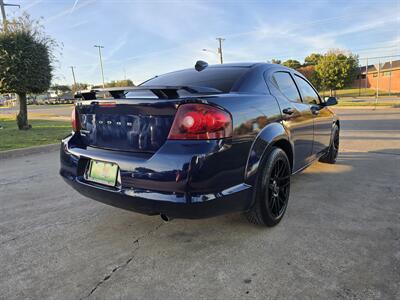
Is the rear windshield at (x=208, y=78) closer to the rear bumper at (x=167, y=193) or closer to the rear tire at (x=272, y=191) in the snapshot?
the rear tire at (x=272, y=191)

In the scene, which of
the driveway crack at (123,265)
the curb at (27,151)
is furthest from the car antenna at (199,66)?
the curb at (27,151)

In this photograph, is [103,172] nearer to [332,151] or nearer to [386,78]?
[332,151]

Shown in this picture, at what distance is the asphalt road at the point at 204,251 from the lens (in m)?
2.00

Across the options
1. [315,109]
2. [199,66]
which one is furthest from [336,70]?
[199,66]

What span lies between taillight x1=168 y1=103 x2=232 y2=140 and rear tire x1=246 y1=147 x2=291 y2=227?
677mm

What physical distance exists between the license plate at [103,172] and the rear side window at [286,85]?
1886mm

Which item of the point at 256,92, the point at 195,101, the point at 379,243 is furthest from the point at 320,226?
the point at 195,101

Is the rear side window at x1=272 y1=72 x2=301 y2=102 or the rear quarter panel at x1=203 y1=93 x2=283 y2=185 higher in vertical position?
the rear side window at x1=272 y1=72 x2=301 y2=102

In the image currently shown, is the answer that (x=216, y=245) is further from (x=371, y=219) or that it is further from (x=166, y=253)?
(x=371, y=219)

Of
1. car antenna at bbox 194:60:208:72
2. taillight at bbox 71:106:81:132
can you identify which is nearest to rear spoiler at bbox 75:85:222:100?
taillight at bbox 71:106:81:132

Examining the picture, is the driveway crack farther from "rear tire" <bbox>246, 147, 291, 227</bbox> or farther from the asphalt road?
"rear tire" <bbox>246, 147, 291, 227</bbox>

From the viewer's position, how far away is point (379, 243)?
8.16 ft

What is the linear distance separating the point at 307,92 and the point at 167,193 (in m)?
2.78

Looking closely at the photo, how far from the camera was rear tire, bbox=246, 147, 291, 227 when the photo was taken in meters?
2.59
